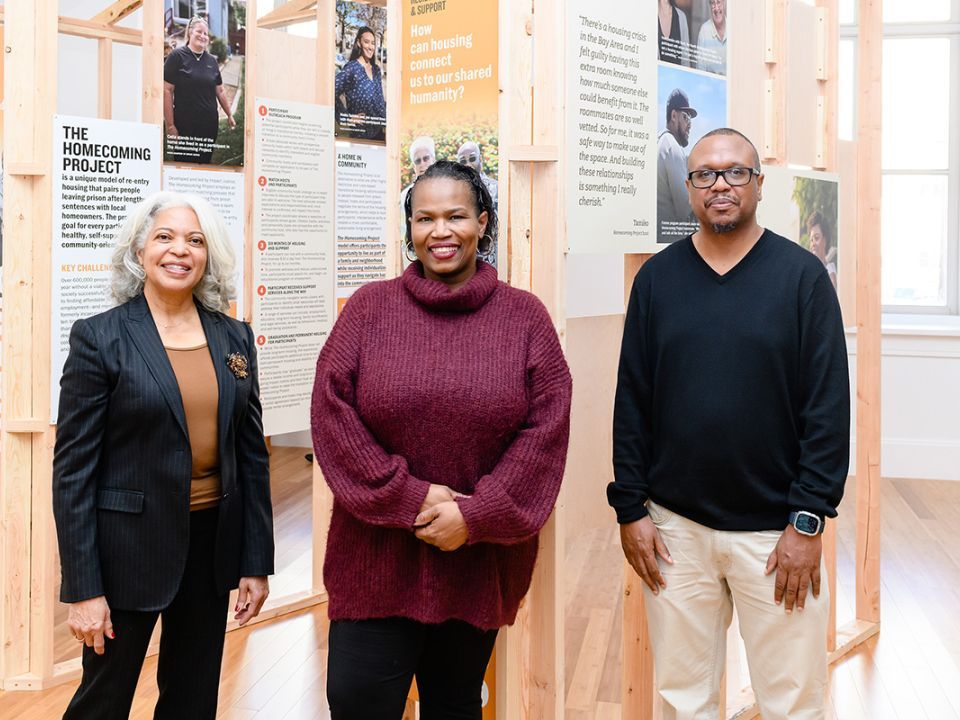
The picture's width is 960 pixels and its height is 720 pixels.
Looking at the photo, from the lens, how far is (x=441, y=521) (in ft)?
6.81

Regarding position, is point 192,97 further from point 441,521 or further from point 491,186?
point 441,521

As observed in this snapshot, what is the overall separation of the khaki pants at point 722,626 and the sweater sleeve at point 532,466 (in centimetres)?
48

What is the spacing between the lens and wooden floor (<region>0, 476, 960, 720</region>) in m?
3.76

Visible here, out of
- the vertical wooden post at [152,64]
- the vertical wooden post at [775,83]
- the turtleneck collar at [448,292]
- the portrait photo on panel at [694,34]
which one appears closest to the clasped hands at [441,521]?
the turtleneck collar at [448,292]

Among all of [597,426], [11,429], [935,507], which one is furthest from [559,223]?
[935,507]

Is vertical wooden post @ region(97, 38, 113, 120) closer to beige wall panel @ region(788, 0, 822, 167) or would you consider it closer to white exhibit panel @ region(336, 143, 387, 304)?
white exhibit panel @ region(336, 143, 387, 304)

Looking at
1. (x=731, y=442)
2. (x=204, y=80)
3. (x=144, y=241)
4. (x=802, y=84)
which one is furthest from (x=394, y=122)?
(x=802, y=84)

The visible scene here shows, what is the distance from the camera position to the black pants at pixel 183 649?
232 centimetres

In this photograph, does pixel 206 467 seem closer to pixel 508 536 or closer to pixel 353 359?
pixel 353 359

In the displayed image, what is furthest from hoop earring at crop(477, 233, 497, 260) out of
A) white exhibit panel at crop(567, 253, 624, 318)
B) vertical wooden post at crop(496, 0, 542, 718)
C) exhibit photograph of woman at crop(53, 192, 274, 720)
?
white exhibit panel at crop(567, 253, 624, 318)

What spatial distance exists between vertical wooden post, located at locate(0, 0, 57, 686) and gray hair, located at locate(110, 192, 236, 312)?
1499 millimetres

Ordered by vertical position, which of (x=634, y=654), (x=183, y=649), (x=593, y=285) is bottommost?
(x=634, y=654)

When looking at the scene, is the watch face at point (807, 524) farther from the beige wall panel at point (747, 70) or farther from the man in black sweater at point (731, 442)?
the beige wall panel at point (747, 70)

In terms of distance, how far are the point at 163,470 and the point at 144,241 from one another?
20.9 inches
